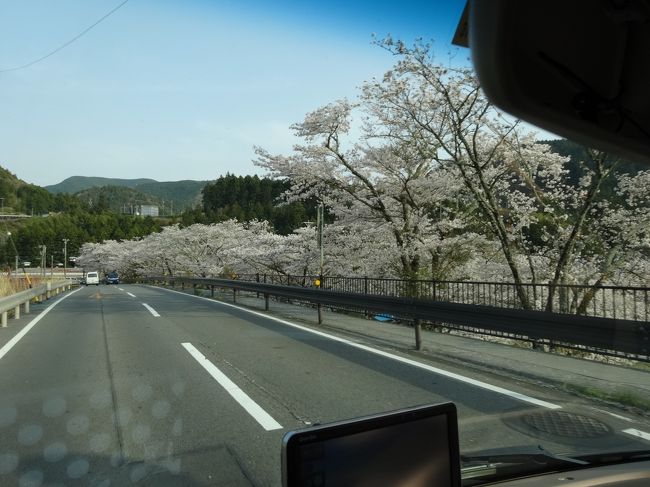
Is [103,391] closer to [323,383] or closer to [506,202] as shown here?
[323,383]

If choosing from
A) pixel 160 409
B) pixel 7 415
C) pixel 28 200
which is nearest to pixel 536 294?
pixel 160 409

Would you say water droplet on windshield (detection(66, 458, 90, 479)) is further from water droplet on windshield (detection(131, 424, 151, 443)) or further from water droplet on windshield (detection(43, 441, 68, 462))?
water droplet on windshield (detection(131, 424, 151, 443))

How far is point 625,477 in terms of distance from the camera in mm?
2521

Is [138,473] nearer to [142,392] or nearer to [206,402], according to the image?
[206,402]

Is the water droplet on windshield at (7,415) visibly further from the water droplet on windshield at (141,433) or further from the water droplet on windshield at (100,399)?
the water droplet on windshield at (141,433)

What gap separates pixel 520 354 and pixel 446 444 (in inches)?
298

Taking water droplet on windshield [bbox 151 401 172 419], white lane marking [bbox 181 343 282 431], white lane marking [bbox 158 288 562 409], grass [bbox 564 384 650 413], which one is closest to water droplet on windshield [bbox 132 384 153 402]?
water droplet on windshield [bbox 151 401 172 419]

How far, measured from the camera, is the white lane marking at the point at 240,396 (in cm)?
515

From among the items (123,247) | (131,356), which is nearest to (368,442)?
(131,356)

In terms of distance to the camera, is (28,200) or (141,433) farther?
(28,200)

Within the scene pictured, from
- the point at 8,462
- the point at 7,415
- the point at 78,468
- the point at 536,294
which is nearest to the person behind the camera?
the point at 78,468

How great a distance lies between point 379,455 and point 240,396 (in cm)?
466

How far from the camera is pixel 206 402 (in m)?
5.91

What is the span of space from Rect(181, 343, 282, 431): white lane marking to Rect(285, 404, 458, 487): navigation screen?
3.25 m
